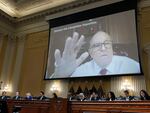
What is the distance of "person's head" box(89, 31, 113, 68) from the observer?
849 cm

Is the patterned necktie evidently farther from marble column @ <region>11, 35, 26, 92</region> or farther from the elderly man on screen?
marble column @ <region>11, 35, 26, 92</region>

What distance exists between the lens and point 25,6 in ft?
38.5

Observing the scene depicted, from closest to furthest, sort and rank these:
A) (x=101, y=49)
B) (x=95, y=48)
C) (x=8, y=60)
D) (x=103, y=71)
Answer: (x=103, y=71)
(x=101, y=49)
(x=95, y=48)
(x=8, y=60)

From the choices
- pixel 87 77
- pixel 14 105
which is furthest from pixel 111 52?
pixel 14 105

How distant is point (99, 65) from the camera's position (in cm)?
859

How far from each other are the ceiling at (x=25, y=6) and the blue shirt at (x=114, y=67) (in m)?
3.80

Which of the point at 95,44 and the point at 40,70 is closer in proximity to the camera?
the point at 95,44

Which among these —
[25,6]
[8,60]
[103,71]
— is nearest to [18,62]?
[8,60]

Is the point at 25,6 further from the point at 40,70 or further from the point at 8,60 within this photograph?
the point at 40,70

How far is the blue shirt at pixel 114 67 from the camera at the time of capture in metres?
7.75

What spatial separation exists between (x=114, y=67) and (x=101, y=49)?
1.00 meters

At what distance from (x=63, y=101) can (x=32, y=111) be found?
121cm

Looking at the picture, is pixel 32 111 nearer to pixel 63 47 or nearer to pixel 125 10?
pixel 63 47

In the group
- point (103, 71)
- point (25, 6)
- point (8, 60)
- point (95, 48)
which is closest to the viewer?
point (103, 71)
